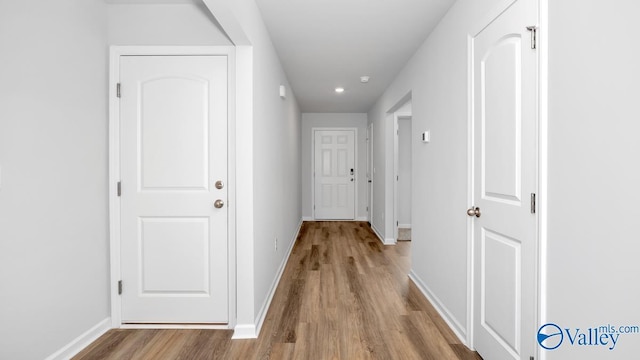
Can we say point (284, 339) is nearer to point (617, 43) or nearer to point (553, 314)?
point (553, 314)

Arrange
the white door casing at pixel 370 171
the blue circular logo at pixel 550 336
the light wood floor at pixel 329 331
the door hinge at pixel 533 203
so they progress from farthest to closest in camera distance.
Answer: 1. the white door casing at pixel 370 171
2. the light wood floor at pixel 329 331
3. the door hinge at pixel 533 203
4. the blue circular logo at pixel 550 336

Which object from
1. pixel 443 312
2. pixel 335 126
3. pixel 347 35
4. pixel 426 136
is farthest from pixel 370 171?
pixel 443 312

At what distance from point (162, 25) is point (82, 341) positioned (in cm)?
223

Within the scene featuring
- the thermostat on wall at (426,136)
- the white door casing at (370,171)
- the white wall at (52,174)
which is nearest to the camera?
the white wall at (52,174)

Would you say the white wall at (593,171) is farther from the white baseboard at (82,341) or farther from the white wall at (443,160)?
the white baseboard at (82,341)

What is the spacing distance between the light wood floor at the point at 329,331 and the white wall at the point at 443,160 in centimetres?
22

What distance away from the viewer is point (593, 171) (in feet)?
3.70

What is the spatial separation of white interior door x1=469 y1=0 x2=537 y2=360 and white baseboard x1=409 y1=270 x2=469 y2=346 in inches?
5.7

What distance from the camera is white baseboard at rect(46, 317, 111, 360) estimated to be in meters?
1.85

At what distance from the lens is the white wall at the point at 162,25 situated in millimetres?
2266

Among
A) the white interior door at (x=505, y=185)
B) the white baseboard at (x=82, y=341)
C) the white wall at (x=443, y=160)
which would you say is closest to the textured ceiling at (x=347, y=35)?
the white wall at (x=443, y=160)

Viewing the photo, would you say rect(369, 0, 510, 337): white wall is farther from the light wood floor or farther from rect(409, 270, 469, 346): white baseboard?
the light wood floor

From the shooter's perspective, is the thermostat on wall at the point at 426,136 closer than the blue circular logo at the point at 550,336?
No

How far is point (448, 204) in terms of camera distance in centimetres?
239
